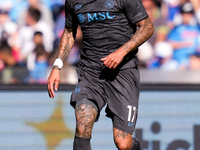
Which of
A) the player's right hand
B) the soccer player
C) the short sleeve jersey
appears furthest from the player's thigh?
the short sleeve jersey

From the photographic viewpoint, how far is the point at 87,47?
4.30 metres

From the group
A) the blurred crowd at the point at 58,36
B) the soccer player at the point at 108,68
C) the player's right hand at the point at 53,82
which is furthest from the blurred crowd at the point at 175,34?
the player's right hand at the point at 53,82

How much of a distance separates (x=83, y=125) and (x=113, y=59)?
0.69m

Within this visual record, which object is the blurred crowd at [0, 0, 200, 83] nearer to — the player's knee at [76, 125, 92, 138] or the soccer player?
the soccer player

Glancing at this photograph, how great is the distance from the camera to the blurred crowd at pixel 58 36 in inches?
351

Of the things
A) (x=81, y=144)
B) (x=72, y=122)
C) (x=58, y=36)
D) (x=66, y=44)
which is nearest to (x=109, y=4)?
(x=66, y=44)

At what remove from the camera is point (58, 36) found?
363 inches

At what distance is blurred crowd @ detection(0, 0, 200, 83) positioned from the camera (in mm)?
8914

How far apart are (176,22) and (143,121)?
14.9 ft

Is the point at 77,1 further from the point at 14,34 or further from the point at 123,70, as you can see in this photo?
the point at 14,34

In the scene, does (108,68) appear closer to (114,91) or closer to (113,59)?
(114,91)

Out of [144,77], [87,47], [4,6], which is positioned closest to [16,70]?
[4,6]

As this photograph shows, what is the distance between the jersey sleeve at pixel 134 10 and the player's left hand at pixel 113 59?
0.40 m

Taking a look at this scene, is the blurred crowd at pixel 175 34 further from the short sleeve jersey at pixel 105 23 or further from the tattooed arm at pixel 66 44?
the short sleeve jersey at pixel 105 23
